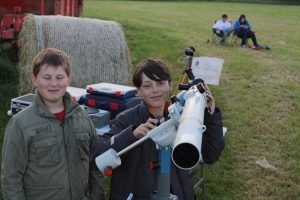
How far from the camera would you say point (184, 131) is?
1.67 m

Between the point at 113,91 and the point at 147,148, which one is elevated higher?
the point at 147,148

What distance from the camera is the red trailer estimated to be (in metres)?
9.20

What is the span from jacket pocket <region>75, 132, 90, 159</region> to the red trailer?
6.97 m

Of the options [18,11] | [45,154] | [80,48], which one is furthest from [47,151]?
[18,11]

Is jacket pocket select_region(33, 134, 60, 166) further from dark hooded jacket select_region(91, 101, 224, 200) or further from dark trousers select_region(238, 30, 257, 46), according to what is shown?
dark trousers select_region(238, 30, 257, 46)

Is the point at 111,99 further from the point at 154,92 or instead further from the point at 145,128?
the point at 145,128

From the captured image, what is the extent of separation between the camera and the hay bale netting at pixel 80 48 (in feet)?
23.3

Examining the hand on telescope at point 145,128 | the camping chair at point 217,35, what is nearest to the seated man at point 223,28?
the camping chair at point 217,35

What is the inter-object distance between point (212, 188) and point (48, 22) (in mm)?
4072

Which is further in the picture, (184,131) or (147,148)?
(147,148)

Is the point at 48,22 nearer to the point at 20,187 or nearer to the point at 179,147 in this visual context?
the point at 20,187

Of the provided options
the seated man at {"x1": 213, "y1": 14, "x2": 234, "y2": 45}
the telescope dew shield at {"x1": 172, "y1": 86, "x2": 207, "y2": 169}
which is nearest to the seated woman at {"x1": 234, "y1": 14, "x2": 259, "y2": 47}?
the seated man at {"x1": 213, "y1": 14, "x2": 234, "y2": 45}

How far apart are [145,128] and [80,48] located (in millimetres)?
5048

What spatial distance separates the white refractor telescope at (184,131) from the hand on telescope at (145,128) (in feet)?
0.57
